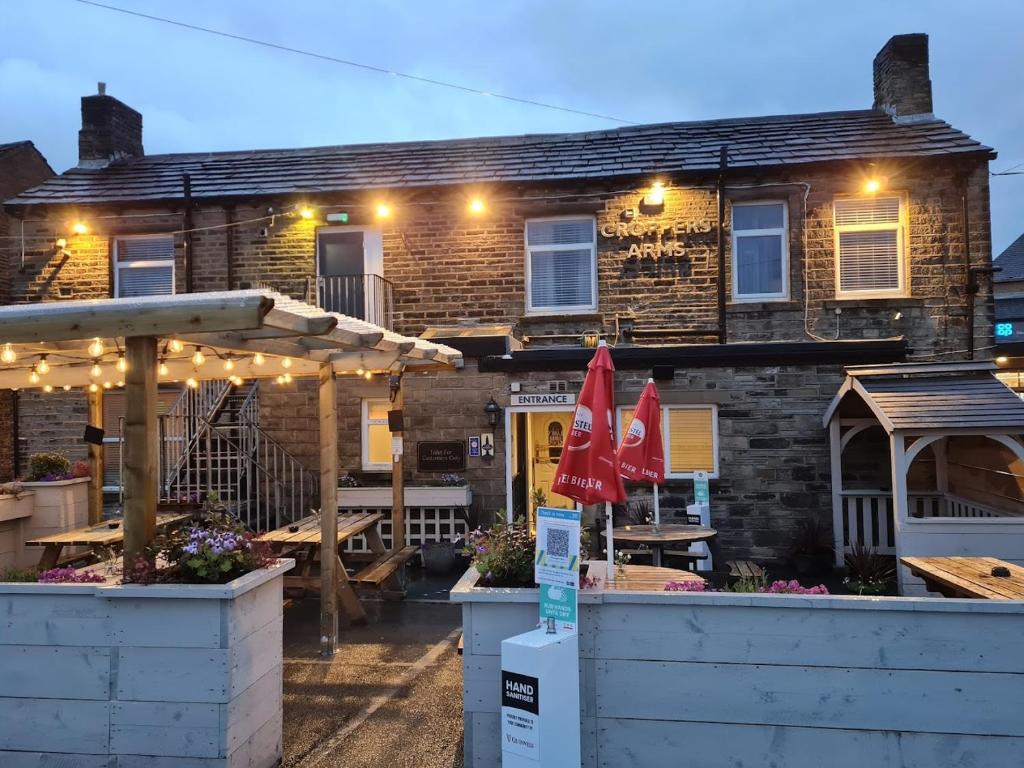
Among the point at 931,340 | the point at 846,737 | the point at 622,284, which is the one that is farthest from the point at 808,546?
the point at 846,737

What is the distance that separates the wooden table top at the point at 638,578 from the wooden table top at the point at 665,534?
1.06 metres

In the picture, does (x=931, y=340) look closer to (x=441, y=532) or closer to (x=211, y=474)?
(x=441, y=532)

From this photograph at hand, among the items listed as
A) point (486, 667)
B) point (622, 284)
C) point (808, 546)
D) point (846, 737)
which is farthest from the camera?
point (622, 284)

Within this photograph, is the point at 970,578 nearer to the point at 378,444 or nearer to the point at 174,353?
the point at 174,353

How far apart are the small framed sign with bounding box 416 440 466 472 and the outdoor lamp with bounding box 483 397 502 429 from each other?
50 centimetres

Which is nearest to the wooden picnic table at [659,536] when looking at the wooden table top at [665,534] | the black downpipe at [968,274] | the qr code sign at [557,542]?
the wooden table top at [665,534]

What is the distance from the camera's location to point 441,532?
389 inches

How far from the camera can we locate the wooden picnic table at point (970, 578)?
4008 mm

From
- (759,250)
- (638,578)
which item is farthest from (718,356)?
(638,578)

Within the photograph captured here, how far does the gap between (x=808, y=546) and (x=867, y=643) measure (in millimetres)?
6089

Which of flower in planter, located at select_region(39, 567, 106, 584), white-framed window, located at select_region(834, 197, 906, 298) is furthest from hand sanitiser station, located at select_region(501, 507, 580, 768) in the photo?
white-framed window, located at select_region(834, 197, 906, 298)

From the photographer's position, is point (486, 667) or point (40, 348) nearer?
point (486, 667)

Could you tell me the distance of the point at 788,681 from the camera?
10.9 ft

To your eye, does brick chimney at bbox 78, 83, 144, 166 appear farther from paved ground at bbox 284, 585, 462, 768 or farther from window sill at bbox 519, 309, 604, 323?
paved ground at bbox 284, 585, 462, 768
